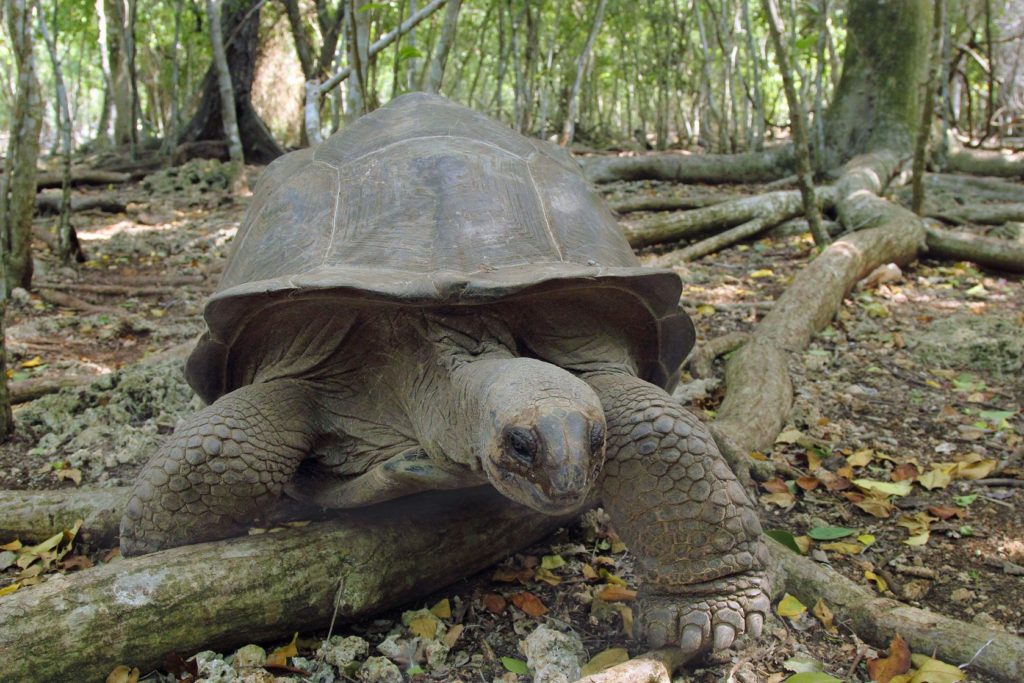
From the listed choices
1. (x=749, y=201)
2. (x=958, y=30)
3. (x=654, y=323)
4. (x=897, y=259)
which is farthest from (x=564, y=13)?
(x=654, y=323)

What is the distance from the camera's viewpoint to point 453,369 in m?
2.40

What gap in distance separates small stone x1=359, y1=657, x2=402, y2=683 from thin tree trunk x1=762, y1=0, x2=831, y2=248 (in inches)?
165

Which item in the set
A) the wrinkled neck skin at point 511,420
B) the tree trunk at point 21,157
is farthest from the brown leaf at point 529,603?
the tree trunk at point 21,157

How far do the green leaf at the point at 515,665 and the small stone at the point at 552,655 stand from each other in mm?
17

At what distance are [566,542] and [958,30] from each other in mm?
14921

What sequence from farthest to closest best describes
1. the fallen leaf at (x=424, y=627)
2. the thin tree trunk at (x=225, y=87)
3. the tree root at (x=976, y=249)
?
the thin tree trunk at (x=225, y=87), the tree root at (x=976, y=249), the fallen leaf at (x=424, y=627)

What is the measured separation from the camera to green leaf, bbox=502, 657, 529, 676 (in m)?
2.16

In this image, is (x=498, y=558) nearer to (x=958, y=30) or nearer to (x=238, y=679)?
(x=238, y=679)

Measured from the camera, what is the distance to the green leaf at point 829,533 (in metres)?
2.85

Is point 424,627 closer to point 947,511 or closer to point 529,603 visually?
point 529,603

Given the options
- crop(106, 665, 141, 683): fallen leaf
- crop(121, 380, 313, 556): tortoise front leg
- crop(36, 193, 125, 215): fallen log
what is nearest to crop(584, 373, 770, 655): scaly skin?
crop(121, 380, 313, 556): tortoise front leg

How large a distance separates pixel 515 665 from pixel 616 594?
48cm

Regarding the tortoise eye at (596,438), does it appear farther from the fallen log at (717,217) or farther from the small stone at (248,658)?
the fallen log at (717,217)

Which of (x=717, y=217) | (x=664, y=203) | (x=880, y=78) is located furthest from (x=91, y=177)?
(x=880, y=78)
